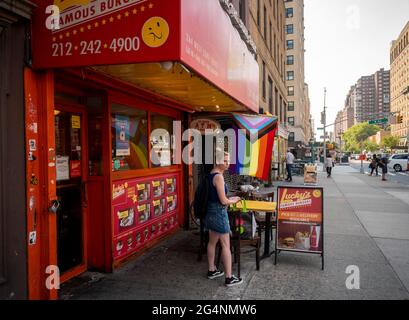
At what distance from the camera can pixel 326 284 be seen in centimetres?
473

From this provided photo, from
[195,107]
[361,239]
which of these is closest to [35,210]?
[195,107]

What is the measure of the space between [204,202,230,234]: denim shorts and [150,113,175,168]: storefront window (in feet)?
7.85

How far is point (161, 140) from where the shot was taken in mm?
7184

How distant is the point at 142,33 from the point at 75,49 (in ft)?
2.60

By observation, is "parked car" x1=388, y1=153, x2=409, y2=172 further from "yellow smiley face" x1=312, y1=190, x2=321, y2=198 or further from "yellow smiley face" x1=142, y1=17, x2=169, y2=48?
"yellow smiley face" x1=142, y1=17, x2=169, y2=48

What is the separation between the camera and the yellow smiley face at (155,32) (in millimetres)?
3322

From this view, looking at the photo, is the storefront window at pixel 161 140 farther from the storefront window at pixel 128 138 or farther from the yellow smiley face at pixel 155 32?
the yellow smiley face at pixel 155 32

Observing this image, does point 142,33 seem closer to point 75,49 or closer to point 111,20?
point 111,20

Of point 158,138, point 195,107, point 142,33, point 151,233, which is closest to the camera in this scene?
point 142,33

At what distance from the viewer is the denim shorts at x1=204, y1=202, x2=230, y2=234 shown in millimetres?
4695

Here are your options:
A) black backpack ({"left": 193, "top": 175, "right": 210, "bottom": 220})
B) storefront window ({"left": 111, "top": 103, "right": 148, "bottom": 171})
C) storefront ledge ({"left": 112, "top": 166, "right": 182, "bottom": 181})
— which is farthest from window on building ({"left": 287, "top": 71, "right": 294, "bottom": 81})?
black backpack ({"left": 193, "top": 175, "right": 210, "bottom": 220})

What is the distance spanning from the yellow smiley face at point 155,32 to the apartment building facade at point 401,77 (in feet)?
314

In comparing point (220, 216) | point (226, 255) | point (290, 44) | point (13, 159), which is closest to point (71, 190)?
point (13, 159)
